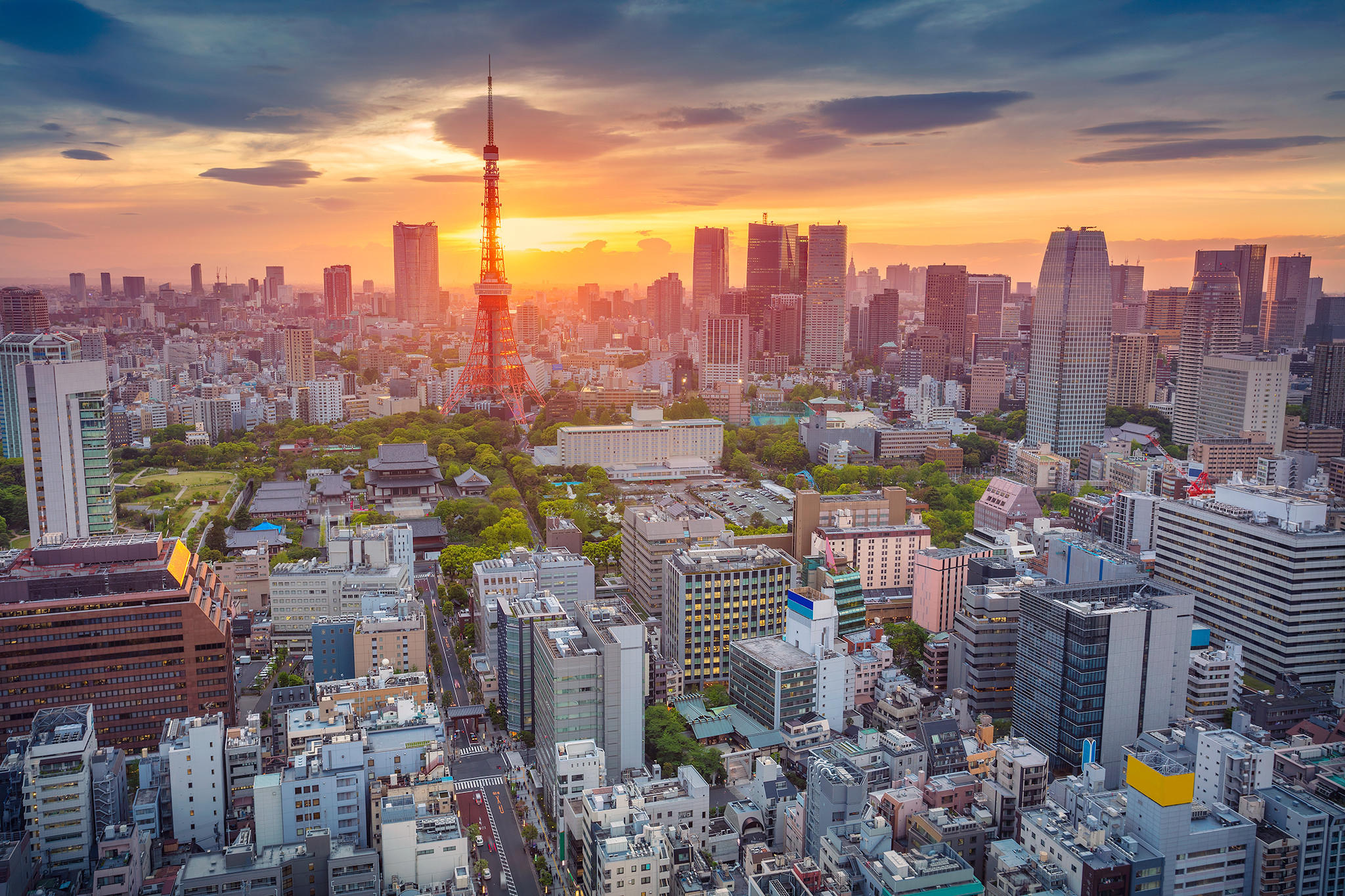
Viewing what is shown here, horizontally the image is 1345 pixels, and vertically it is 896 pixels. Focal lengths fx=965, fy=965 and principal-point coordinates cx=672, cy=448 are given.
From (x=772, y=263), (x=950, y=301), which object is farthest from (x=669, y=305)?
(x=950, y=301)

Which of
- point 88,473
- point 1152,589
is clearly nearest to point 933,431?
point 1152,589

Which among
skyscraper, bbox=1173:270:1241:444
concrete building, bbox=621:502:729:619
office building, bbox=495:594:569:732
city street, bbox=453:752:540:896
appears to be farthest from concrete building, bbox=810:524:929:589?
skyscraper, bbox=1173:270:1241:444

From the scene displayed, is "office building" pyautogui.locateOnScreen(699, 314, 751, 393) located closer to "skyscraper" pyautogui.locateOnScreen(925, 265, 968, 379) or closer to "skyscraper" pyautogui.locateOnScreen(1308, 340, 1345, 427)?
"skyscraper" pyautogui.locateOnScreen(925, 265, 968, 379)

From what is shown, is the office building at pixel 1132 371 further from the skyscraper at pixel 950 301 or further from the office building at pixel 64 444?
the office building at pixel 64 444

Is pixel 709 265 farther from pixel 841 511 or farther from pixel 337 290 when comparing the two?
pixel 841 511

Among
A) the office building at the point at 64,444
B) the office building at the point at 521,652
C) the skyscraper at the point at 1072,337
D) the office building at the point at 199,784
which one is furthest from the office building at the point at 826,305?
the office building at the point at 199,784

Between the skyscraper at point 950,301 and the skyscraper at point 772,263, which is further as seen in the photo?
the skyscraper at point 772,263
